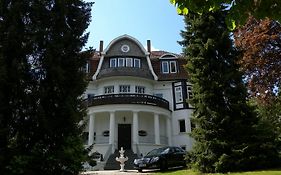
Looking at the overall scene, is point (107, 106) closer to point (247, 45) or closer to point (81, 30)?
point (247, 45)

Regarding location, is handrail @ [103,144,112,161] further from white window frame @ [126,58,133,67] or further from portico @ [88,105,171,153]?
white window frame @ [126,58,133,67]

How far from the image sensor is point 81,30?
522 inches

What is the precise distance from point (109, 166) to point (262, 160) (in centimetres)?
1510

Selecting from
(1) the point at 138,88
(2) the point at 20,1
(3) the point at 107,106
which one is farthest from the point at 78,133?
(1) the point at 138,88

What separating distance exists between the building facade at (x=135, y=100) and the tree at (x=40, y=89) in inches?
772

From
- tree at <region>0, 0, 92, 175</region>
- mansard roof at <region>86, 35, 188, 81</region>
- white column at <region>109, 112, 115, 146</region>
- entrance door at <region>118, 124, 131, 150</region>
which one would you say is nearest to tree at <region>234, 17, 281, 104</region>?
tree at <region>0, 0, 92, 175</region>

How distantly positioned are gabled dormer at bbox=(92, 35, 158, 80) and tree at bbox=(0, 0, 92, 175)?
23903 millimetres

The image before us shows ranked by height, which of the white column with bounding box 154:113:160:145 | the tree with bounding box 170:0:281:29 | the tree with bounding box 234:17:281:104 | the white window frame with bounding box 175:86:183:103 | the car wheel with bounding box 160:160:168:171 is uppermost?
the white window frame with bounding box 175:86:183:103

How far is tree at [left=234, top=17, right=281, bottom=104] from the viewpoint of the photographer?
695 inches

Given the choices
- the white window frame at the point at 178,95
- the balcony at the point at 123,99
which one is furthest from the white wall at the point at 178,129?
the balcony at the point at 123,99

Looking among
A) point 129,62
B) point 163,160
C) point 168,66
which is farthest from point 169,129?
point 163,160

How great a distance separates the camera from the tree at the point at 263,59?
17641 mm

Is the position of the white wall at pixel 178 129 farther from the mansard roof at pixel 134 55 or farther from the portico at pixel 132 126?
the mansard roof at pixel 134 55

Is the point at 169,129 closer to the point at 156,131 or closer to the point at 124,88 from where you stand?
the point at 156,131
